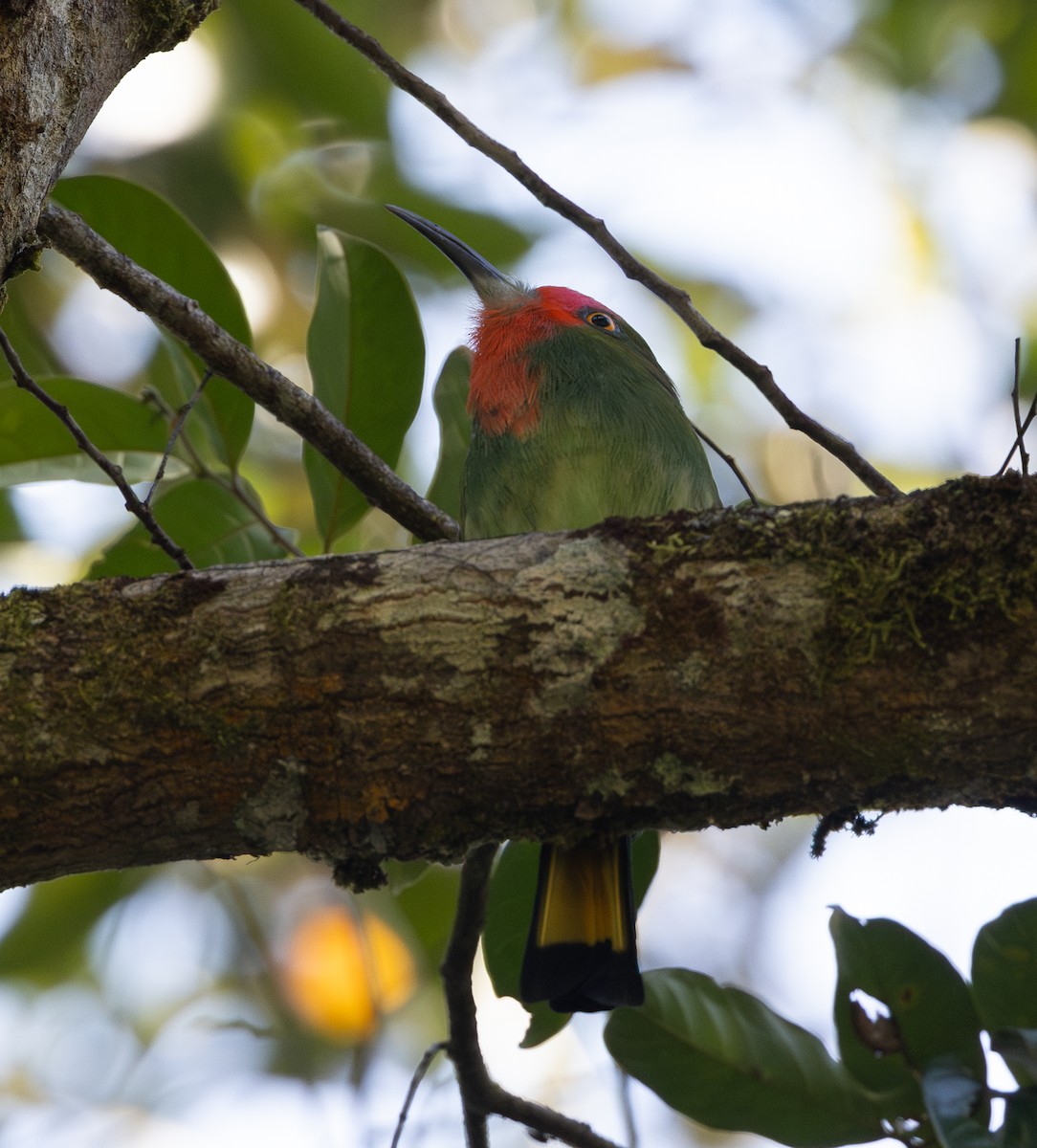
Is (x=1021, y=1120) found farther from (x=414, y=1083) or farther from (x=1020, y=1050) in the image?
(x=414, y=1083)

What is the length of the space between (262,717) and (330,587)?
0.68 feet

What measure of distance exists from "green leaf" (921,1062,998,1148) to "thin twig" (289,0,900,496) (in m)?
0.98

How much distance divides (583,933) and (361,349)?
147cm

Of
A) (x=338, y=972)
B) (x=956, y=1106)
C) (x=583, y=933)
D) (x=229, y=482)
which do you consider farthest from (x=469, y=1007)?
(x=338, y=972)

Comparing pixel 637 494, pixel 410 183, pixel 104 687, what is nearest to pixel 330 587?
pixel 104 687

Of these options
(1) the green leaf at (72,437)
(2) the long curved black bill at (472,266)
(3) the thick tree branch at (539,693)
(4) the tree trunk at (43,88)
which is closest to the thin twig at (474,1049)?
(3) the thick tree branch at (539,693)

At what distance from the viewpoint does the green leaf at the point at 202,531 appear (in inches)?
117

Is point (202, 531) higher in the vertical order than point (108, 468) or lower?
higher

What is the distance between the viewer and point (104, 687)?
1834mm

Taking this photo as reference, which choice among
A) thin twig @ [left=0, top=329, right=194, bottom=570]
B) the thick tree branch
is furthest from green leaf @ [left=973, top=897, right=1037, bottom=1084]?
thin twig @ [left=0, top=329, right=194, bottom=570]

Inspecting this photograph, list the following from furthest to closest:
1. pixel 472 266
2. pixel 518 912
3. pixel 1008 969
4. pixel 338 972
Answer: pixel 338 972
pixel 472 266
pixel 518 912
pixel 1008 969

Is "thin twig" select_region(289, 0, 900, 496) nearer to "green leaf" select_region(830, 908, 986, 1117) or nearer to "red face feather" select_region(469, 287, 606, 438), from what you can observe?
"red face feather" select_region(469, 287, 606, 438)

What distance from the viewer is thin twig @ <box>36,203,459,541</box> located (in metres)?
2.62

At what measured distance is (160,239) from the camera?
3.05 meters
